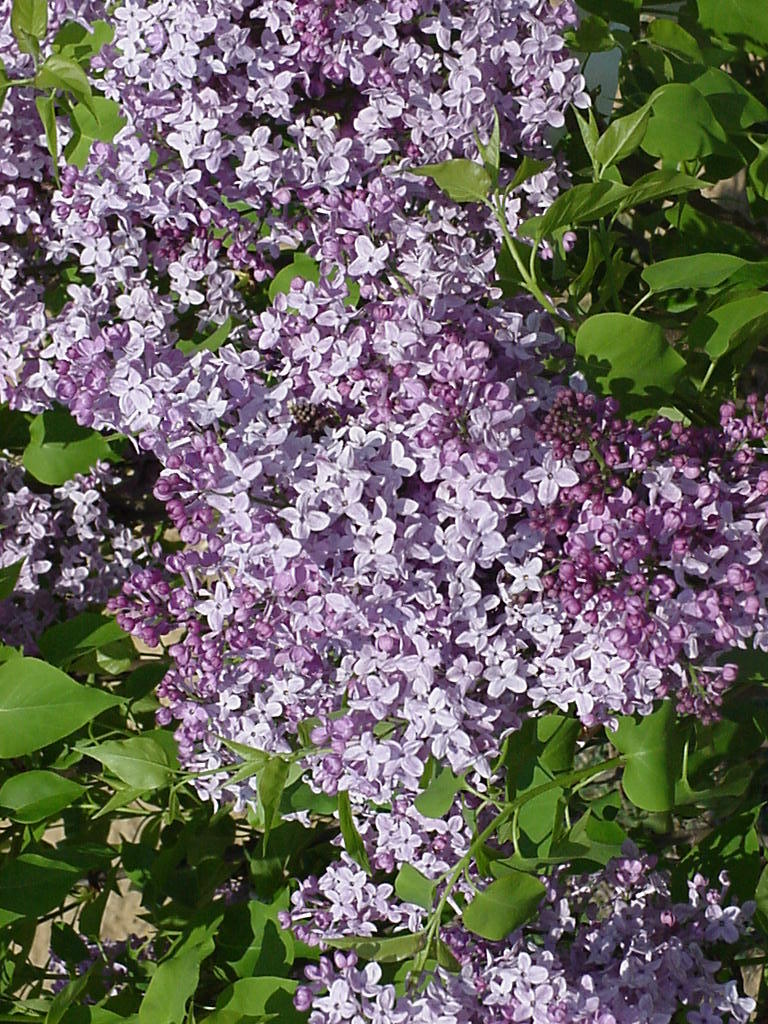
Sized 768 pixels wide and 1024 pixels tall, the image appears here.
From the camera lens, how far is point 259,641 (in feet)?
3.51

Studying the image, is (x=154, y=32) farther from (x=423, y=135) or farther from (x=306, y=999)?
(x=306, y=999)

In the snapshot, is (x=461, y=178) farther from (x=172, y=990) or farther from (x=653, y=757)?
(x=172, y=990)

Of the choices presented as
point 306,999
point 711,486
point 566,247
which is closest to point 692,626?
point 711,486

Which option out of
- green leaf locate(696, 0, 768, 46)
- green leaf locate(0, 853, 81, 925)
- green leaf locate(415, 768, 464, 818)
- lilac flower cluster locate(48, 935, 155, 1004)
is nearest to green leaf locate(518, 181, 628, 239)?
green leaf locate(696, 0, 768, 46)

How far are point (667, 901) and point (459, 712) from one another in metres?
0.46

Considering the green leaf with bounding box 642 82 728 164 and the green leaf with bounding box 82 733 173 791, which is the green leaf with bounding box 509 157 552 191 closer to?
the green leaf with bounding box 642 82 728 164

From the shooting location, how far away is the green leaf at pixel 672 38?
3.96 feet

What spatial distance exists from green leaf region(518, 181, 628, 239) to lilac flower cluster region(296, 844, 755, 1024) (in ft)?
2.25

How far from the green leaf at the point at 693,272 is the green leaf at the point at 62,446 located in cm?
68

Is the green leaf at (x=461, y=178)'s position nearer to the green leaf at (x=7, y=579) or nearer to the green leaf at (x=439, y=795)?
the green leaf at (x=439, y=795)

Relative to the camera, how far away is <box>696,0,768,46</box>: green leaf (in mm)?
1242

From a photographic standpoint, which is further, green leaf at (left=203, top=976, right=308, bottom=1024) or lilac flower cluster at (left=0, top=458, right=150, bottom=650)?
lilac flower cluster at (left=0, top=458, right=150, bottom=650)

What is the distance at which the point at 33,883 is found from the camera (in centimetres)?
130

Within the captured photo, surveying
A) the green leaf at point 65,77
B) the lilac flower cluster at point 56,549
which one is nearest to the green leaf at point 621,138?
the green leaf at point 65,77
